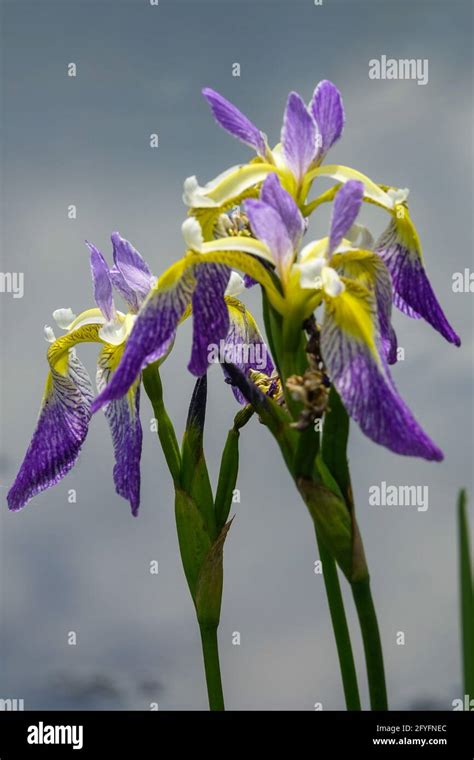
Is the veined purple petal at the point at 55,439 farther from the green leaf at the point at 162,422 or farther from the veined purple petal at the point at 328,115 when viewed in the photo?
the veined purple petal at the point at 328,115

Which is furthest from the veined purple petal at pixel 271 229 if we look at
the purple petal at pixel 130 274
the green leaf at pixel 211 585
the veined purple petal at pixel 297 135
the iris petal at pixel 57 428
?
the green leaf at pixel 211 585

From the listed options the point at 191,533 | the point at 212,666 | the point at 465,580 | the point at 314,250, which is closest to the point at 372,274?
the point at 314,250

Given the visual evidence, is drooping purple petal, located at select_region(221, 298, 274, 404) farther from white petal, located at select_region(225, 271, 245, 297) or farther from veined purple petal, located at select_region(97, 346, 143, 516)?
veined purple petal, located at select_region(97, 346, 143, 516)

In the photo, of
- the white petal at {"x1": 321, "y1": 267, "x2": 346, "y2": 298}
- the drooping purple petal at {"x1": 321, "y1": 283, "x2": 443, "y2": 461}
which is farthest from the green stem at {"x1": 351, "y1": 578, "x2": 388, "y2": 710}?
the white petal at {"x1": 321, "y1": 267, "x2": 346, "y2": 298}

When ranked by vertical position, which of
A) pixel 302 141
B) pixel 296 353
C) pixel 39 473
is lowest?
pixel 39 473

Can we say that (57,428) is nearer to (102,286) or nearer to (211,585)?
(102,286)
